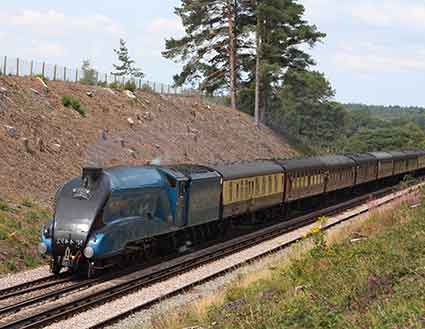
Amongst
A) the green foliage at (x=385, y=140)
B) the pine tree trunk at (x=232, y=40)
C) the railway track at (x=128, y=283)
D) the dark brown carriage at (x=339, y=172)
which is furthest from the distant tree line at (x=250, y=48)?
the green foliage at (x=385, y=140)

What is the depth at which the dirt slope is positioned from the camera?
2780 cm

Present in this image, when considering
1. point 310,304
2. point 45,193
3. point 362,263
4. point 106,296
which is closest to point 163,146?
point 45,193

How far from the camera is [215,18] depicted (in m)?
55.4

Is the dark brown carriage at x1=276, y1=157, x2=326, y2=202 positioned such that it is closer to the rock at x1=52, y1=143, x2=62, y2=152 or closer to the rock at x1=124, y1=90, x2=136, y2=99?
the rock at x1=52, y1=143, x2=62, y2=152

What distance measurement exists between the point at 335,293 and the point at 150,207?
897 centimetres

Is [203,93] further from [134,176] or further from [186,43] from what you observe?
[134,176]

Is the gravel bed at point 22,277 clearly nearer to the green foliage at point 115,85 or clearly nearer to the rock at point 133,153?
the rock at point 133,153

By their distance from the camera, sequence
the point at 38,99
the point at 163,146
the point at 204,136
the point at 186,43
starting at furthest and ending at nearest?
the point at 186,43, the point at 204,136, the point at 163,146, the point at 38,99

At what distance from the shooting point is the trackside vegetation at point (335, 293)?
9.13 meters

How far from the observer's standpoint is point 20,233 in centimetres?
2070

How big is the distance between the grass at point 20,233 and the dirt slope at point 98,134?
1.22 m

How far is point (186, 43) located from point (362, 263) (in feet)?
145

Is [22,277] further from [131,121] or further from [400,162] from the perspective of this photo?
[400,162]

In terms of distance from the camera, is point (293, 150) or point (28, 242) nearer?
point (28, 242)
